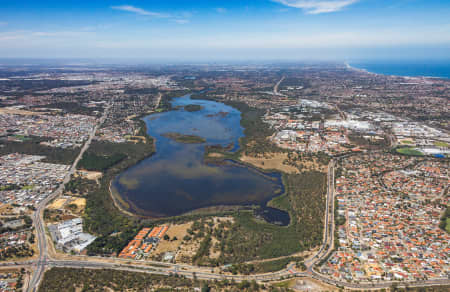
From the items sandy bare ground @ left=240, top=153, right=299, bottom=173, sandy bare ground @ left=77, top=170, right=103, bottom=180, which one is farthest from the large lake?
sandy bare ground @ left=77, top=170, right=103, bottom=180

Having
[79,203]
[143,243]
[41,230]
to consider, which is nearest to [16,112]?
[79,203]

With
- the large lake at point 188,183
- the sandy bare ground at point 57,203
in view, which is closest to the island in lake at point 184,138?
the large lake at point 188,183

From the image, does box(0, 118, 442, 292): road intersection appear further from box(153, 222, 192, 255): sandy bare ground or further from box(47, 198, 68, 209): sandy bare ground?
box(47, 198, 68, 209): sandy bare ground

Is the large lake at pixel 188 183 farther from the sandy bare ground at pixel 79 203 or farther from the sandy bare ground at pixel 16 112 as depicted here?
the sandy bare ground at pixel 16 112

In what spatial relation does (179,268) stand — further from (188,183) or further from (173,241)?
(188,183)

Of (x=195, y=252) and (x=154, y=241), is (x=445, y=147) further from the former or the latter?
(x=154, y=241)

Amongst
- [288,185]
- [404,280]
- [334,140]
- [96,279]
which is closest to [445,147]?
[334,140]
